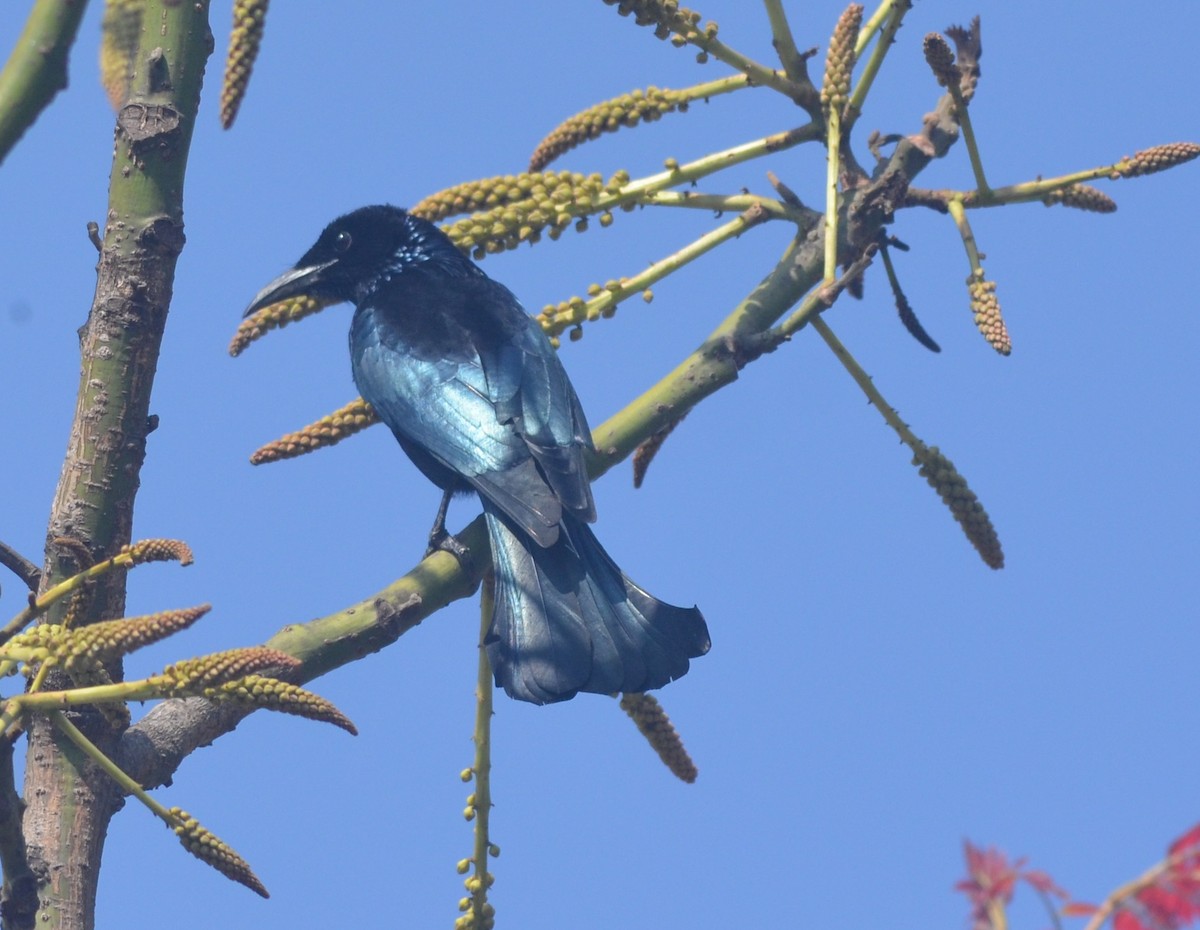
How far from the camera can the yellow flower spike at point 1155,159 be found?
137 inches

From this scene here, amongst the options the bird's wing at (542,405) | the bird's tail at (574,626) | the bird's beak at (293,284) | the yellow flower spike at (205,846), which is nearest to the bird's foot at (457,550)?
the bird's tail at (574,626)

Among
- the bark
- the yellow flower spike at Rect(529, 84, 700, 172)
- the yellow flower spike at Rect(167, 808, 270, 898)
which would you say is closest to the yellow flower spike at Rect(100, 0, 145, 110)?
the bark

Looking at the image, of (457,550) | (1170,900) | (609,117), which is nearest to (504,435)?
(457,550)

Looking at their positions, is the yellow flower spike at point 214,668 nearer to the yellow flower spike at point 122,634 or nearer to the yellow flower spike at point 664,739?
the yellow flower spike at point 122,634

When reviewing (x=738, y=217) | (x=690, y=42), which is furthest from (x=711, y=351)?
(x=690, y=42)

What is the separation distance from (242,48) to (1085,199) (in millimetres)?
2051

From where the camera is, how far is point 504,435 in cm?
454

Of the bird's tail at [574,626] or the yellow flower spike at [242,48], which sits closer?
the yellow flower spike at [242,48]

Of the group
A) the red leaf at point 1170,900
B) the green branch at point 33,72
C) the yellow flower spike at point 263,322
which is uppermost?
the yellow flower spike at point 263,322

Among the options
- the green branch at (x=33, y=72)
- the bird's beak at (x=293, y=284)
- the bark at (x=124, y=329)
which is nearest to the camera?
the green branch at (x=33, y=72)

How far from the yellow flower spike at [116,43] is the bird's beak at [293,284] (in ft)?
12.0

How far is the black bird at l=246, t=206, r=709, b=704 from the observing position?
3.64 meters

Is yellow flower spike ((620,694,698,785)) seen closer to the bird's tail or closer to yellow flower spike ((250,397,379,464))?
the bird's tail

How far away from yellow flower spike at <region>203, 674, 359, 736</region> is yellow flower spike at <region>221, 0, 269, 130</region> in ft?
3.22
